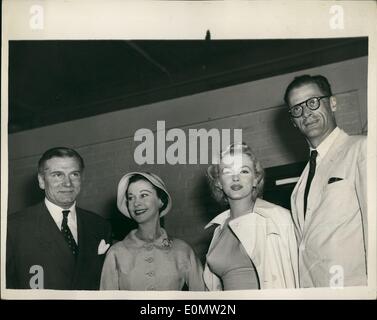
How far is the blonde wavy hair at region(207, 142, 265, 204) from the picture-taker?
2.93 m

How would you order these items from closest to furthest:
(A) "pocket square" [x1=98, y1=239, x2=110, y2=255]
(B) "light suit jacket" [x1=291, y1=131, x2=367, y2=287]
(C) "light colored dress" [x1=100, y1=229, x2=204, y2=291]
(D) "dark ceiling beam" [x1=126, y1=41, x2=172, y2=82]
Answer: (B) "light suit jacket" [x1=291, y1=131, x2=367, y2=287]
(C) "light colored dress" [x1=100, y1=229, x2=204, y2=291]
(A) "pocket square" [x1=98, y1=239, x2=110, y2=255]
(D) "dark ceiling beam" [x1=126, y1=41, x2=172, y2=82]

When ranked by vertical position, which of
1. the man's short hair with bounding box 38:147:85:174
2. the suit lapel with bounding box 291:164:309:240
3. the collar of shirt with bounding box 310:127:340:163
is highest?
the man's short hair with bounding box 38:147:85:174

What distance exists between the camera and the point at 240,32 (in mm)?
2979

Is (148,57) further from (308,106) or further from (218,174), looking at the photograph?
(308,106)

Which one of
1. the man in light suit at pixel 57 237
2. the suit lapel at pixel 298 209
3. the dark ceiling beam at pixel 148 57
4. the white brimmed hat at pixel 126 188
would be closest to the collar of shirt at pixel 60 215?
the man in light suit at pixel 57 237

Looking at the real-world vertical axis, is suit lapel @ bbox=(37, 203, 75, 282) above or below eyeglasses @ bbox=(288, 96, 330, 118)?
below

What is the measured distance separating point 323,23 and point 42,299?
1.99m

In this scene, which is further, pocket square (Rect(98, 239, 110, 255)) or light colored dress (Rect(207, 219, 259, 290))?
pocket square (Rect(98, 239, 110, 255))

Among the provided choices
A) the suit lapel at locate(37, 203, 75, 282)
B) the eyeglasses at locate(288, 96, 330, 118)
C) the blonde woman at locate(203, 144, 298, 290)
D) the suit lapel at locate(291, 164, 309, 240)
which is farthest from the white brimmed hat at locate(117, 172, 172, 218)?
the eyeglasses at locate(288, 96, 330, 118)

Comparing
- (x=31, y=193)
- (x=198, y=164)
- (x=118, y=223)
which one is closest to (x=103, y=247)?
(x=118, y=223)

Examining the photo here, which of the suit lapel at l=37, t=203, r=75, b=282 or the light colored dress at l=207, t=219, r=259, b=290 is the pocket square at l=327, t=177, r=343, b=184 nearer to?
the light colored dress at l=207, t=219, r=259, b=290

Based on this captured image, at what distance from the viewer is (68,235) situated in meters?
2.98

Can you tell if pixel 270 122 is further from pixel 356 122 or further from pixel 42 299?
pixel 42 299
